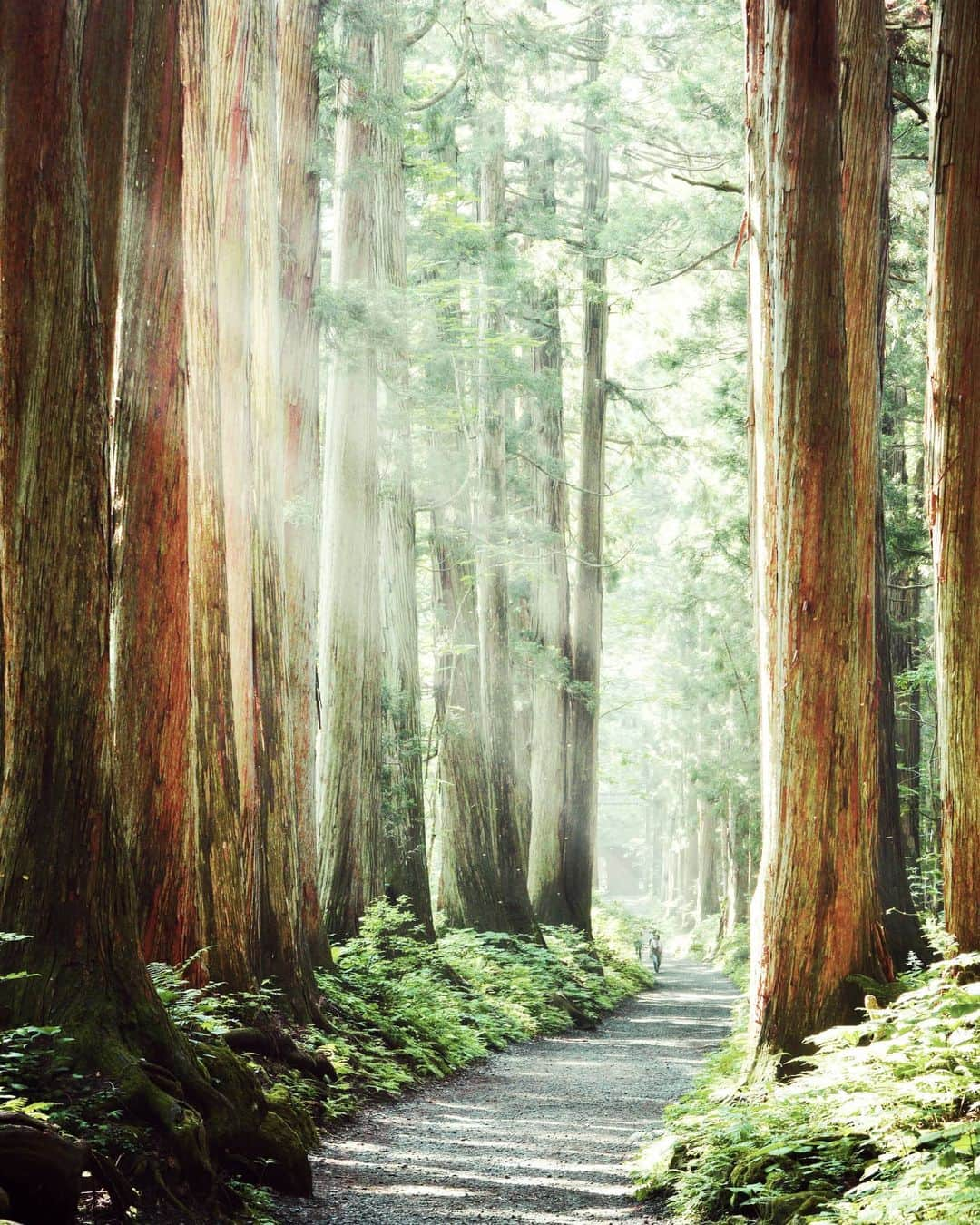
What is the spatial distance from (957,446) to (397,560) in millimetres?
9735

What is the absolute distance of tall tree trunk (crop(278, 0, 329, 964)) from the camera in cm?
1114

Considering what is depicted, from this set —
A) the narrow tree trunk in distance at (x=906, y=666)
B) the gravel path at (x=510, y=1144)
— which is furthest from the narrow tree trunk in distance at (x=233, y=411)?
the narrow tree trunk in distance at (x=906, y=666)

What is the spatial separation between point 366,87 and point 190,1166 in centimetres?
1073

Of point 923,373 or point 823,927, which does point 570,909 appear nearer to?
point 923,373

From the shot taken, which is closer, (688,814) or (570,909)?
(570,909)

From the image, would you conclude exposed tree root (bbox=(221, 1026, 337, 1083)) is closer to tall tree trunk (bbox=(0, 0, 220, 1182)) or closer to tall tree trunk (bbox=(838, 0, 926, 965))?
tall tree trunk (bbox=(0, 0, 220, 1182))

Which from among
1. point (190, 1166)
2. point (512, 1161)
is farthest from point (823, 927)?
point (190, 1166)

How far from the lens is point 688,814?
156 ft

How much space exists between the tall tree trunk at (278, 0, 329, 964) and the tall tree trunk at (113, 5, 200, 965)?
154 inches

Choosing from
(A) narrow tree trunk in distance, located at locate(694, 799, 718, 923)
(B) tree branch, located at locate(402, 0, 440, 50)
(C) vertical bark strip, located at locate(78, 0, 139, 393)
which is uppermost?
(B) tree branch, located at locate(402, 0, 440, 50)

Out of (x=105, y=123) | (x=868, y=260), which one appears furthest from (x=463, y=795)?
(x=105, y=123)

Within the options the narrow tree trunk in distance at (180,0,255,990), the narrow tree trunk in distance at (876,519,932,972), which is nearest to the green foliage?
the narrow tree trunk in distance at (180,0,255,990)

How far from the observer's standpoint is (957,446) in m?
6.59

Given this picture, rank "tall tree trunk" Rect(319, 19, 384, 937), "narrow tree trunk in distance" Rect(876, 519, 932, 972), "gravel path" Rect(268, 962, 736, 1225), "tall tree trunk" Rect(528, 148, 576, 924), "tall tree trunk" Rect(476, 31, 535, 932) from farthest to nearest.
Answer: "tall tree trunk" Rect(528, 148, 576, 924) → "tall tree trunk" Rect(476, 31, 535, 932) → "tall tree trunk" Rect(319, 19, 384, 937) → "narrow tree trunk in distance" Rect(876, 519, 932, 972) → "gravel path" Rect(268, 962, 736, 1225)
